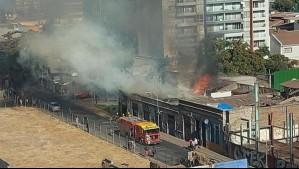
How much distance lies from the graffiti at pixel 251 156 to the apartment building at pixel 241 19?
50397mm

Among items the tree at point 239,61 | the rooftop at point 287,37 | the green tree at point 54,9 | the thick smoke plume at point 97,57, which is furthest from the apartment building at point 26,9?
the tree at point 239,61

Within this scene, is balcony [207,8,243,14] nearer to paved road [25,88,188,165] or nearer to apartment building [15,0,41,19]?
paved road [25,88,188,165]

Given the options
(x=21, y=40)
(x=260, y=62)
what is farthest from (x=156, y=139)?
(x=21, y=40)

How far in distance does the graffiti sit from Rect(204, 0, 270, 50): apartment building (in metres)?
50.4

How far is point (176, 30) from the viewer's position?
6700cm

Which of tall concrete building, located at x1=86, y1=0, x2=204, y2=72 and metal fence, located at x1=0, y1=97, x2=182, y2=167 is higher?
tall concrete building, located at x1=86, y1=0, x2=204, y2=72

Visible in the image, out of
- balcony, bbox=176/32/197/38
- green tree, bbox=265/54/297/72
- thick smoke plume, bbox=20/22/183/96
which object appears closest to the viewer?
thick smoke plume, bbox=20/22/183/96

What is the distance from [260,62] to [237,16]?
19179mm

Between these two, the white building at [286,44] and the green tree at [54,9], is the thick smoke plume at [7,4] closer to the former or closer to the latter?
the green tree at [54,9]

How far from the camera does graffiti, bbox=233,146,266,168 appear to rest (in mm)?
34294

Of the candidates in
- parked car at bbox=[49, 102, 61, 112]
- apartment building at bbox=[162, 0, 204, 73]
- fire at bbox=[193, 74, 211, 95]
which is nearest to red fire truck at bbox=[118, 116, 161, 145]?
fire at bbox=[193, 74, 211, 95]

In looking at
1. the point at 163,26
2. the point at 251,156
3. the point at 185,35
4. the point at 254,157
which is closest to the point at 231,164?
the point at 254,157

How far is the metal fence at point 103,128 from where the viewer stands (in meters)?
39.1

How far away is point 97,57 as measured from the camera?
2234 inches
